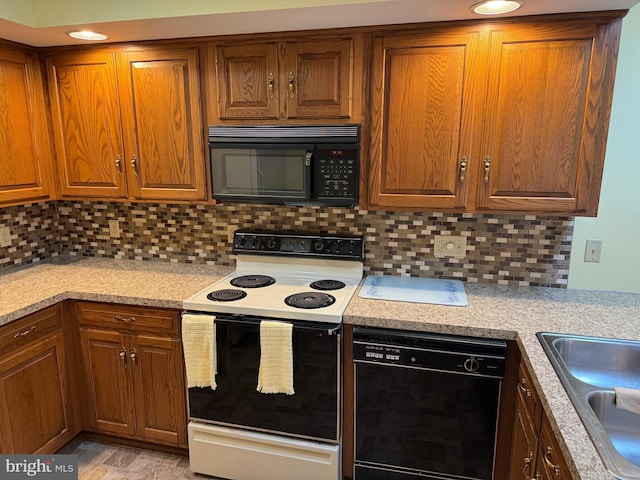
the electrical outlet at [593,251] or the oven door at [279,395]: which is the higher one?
the electrical outlet at [593,251]

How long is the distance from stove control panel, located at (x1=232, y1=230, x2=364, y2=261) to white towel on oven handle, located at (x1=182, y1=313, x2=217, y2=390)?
580 millimetres

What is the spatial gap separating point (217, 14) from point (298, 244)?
1.14 m

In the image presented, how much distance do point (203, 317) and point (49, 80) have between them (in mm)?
1533

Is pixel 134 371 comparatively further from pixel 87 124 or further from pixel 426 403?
pixel 426 403

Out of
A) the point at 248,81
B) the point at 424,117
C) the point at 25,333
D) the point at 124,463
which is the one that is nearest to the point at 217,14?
the point at 248,81

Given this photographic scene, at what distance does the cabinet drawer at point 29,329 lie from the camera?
1850 mm

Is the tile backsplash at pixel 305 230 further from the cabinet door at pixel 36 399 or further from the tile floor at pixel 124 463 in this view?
the tile floor at pixel 124 463

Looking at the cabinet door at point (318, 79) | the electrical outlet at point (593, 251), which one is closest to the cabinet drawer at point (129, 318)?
the cabinet door at point (318, 79)

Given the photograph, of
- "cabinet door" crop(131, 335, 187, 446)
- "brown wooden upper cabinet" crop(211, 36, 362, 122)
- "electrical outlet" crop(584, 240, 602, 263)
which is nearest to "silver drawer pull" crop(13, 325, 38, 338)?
"cabinet door" crop(131, 335, 187, 446)

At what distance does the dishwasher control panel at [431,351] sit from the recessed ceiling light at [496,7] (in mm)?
1261

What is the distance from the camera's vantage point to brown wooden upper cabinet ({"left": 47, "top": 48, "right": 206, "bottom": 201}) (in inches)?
83.7

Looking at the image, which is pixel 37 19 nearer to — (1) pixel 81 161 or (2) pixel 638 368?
(1) pixel 81 161

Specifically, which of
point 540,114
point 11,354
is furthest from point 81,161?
point 540,114

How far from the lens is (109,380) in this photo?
2211 millimetres
